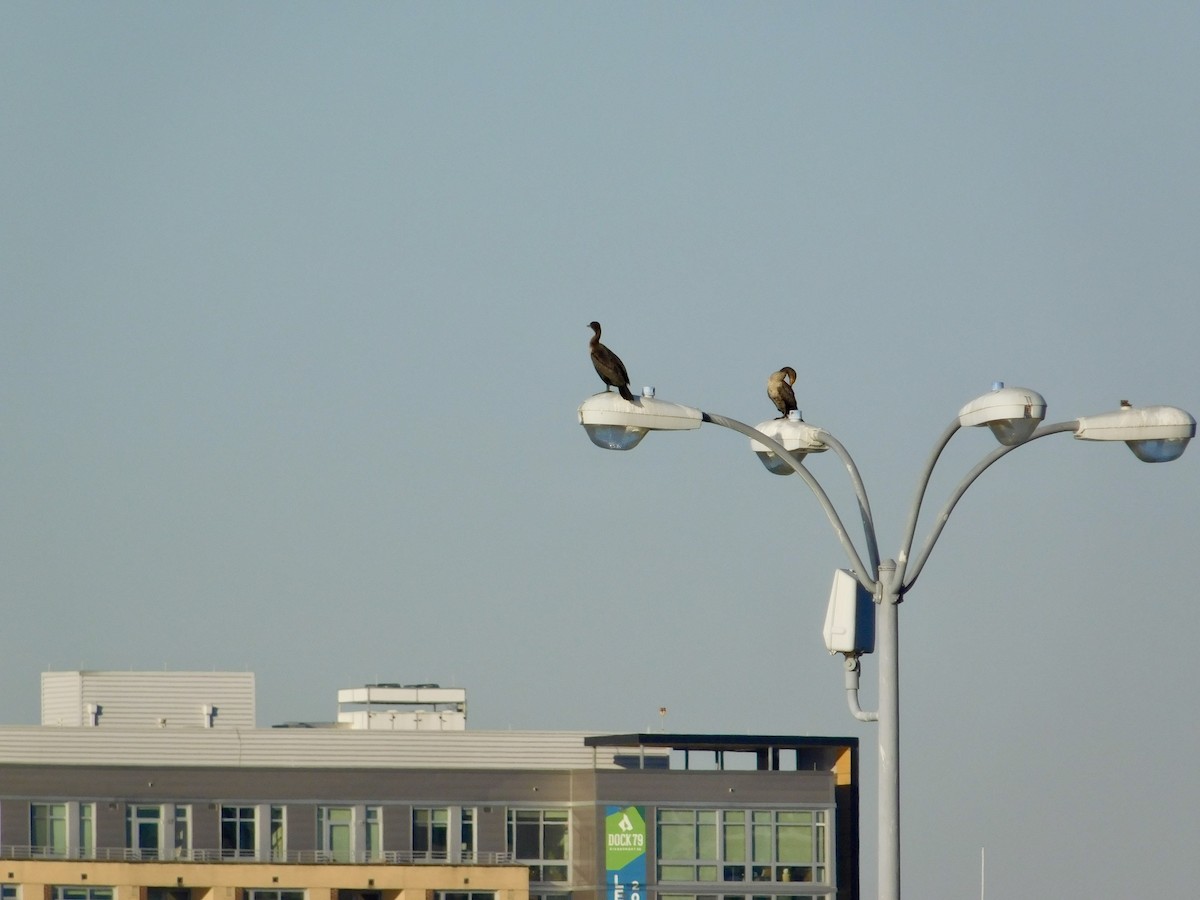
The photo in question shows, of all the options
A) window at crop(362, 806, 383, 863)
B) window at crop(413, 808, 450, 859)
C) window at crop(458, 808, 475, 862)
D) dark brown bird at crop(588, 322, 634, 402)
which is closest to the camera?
dark brown bird at crop(588, 322, 634, 402)

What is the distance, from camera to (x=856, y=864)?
70.5 meters

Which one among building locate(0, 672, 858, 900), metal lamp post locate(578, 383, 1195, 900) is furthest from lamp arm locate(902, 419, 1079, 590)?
building locate(0, 672, 858, 900)

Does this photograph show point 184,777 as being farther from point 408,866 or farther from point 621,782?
point 621,782

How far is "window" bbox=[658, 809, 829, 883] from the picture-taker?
68.2 metres

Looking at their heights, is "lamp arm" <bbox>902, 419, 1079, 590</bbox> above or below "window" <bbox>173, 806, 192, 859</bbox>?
above

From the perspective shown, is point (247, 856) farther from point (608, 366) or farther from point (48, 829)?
point (608, 366)

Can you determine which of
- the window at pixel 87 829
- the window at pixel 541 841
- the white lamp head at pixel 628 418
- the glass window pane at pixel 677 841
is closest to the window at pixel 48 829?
the window at pixel 87 829

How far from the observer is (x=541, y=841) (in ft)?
231

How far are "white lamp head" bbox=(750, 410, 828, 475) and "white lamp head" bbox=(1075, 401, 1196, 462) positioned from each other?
207cm

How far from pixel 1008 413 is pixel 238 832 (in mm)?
54278

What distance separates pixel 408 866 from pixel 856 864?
539 inches

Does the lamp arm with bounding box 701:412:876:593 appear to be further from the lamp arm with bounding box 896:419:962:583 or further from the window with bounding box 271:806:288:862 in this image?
the window with bounding box 271:806:288:862

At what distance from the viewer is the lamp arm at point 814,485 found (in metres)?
17.6

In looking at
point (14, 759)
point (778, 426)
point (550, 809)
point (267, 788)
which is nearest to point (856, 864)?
point (550, 809)
